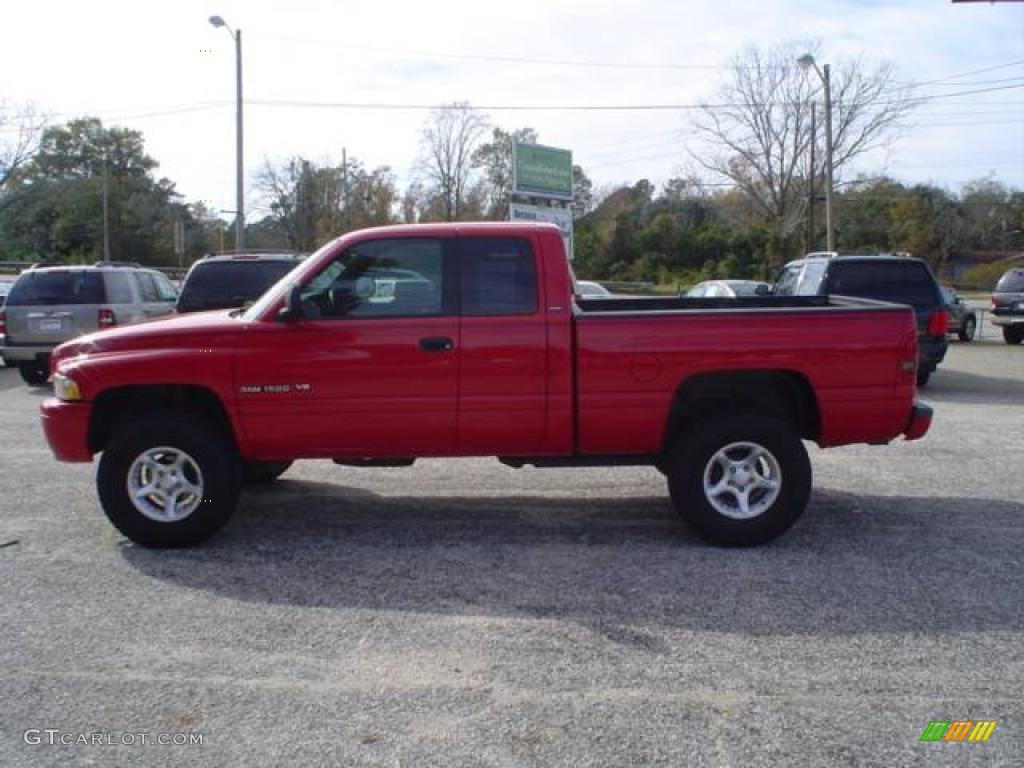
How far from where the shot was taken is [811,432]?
6531 mm

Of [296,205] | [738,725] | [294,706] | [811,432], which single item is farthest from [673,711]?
[296,205]

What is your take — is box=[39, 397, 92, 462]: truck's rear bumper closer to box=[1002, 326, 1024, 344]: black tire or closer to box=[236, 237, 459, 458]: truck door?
box=[236, 237, 459, 458]: truck door

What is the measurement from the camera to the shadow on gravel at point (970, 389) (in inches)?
531

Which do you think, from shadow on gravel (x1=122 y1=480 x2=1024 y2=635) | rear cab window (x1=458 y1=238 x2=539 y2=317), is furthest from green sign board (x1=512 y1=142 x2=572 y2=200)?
rear cab window (x1=458 y1=238 x2=539 y2=317)

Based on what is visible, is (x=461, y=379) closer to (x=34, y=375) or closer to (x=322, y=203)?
(x=34, y=375)

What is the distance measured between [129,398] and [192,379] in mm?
568

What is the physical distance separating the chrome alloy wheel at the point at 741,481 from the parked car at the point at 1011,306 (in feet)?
60.2

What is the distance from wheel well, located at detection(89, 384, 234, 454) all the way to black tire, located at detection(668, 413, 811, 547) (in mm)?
2834

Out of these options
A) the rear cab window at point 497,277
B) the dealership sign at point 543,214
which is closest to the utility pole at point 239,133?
the dealership sign at point 543,214

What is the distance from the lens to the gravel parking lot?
3.87 metres

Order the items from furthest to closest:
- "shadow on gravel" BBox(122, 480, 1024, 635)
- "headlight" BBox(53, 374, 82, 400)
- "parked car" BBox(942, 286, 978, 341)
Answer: "parked car" BBox(942, 286, 978, 341)
"headlight" BBox(53, 374, 82, 400)
"shadow on gravel" BBox(122, 480, 1024, 635)

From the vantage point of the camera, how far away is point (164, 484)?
624cm

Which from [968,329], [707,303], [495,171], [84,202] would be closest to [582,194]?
[495,171]
